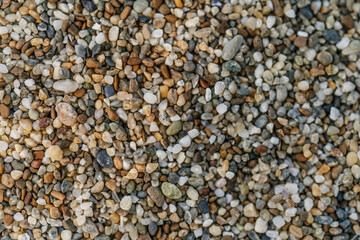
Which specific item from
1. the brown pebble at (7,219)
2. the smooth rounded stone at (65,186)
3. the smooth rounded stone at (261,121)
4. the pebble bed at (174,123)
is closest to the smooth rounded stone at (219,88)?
the pebble bed at (174,123)

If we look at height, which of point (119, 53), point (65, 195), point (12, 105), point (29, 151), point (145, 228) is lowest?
point (145, 228)

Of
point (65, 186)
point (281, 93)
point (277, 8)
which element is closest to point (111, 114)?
point (65, 186)

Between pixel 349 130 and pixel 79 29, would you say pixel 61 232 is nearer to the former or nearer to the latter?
pixel 79 29

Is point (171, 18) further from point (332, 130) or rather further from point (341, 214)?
point (341, 214)

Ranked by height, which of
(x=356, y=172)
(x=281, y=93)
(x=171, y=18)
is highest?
(x=171, y=18)

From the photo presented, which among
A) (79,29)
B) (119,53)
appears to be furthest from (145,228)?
(79,29)

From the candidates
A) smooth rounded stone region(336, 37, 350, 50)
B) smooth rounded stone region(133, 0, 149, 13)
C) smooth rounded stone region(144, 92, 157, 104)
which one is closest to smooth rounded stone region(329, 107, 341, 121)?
smooth rounded stone region(336, 37, 350, 50)

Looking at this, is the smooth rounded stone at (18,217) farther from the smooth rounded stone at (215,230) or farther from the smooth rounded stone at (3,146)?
the smooth rounded stone at (215,230)
